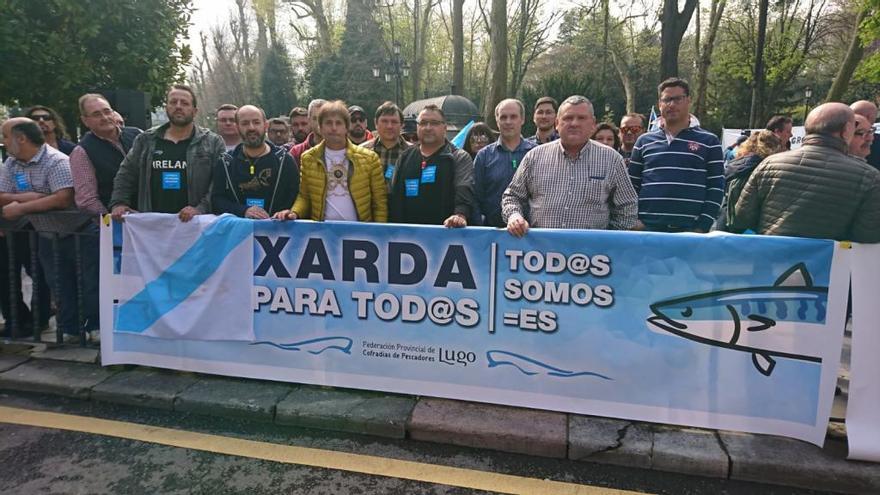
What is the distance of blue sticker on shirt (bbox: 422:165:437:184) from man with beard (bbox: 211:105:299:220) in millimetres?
1032

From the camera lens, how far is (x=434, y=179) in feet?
13.7

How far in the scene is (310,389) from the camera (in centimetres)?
370

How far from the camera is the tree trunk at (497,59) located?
16250mm

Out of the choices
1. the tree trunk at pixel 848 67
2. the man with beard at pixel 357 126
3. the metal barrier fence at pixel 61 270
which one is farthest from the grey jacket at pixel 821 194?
the tree trunk at pixel 848 67

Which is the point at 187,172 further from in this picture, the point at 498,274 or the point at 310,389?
the point at 498,274

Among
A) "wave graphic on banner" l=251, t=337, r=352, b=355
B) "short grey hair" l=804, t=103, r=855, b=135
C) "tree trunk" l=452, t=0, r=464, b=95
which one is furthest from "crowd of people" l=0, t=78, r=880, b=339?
"tree trunk" l=452, t=0, r=464, b=95

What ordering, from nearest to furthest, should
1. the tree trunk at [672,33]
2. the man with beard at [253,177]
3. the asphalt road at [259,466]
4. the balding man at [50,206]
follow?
the asphalt road at [259,466], the man with beard at [253,177], the balding man at [50,206], the tree trunk at [672,33]

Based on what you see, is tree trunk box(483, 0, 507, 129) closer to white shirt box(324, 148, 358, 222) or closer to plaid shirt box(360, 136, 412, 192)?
plaid shirt box(360, 136, 412, 192)

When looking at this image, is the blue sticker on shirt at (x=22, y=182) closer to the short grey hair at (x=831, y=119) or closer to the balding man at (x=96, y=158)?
the balding man at (x=96, y=158)

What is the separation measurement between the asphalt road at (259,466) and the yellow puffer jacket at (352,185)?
1.59 meters

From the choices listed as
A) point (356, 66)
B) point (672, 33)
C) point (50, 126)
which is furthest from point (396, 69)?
point (50, 126)

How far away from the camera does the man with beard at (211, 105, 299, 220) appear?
4305mm

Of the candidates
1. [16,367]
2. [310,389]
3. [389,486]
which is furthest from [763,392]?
[16,367]

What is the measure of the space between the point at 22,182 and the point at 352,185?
107 inches
